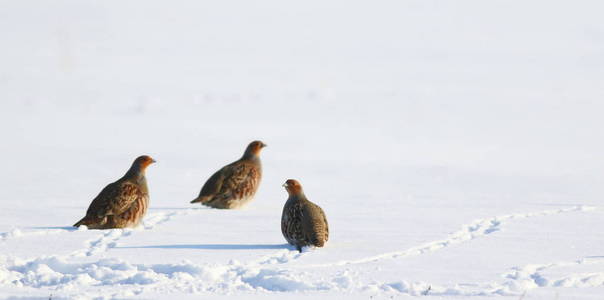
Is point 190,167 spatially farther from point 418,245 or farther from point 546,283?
point 546,283

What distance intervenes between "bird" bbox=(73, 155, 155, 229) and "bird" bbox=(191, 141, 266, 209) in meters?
1.43

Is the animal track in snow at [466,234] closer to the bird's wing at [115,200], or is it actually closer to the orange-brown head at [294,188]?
the orange-brown head at [294,188]

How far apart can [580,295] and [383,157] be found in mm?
10928

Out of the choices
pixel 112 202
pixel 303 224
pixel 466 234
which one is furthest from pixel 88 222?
pixel 466 234

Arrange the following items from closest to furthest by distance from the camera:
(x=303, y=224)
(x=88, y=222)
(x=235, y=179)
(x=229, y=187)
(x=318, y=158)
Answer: (x=303, y=224) → (x=88, y=222) → (x=229, y=187) → (x=235, y=179) → (x=318, y=158)

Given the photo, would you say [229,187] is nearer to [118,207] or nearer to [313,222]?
[118,207]

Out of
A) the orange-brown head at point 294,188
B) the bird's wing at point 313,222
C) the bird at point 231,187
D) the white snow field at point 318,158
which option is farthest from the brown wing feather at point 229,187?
the bird's wing at point 313,222

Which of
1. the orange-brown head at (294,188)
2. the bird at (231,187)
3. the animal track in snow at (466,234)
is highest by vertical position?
the bird at (231,187)

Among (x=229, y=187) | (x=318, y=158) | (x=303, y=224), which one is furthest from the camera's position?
(x=318, y=158)

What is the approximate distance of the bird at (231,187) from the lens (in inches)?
396

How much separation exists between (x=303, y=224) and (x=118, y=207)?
1829 millimetres

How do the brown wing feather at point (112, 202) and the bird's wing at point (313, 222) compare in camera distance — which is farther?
the brown wing feather at point (112, 202)

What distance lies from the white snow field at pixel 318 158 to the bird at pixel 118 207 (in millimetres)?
239

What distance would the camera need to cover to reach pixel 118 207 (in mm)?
8305
